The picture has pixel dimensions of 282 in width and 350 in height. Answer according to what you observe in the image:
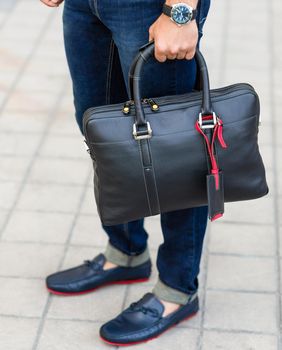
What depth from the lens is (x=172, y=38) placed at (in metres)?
1.93

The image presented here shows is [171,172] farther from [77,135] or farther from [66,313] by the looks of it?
[77,135]

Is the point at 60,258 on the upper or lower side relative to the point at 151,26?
lower

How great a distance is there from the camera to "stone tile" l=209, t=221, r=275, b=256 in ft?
9.51

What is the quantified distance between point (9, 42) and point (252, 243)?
2392 mm

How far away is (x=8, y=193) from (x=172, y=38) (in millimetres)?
1519

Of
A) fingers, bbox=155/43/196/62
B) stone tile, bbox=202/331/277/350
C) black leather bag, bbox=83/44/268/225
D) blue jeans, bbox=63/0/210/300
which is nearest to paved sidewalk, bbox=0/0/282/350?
stone tile, bbox=202/331/277/350

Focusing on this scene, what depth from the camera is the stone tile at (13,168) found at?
3371mm

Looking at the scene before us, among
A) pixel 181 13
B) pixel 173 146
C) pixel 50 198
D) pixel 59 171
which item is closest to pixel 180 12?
pixel 181 13

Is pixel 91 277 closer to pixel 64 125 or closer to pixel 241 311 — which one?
pixel 241 311

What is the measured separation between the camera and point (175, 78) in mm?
2090

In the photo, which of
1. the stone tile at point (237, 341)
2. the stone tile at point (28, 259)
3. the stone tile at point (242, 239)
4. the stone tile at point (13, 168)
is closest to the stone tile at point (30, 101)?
the stone tile at point (13, 168)

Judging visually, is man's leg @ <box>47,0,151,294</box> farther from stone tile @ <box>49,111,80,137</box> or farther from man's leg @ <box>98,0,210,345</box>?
stone tile @ <box>49,111,80,137</box>

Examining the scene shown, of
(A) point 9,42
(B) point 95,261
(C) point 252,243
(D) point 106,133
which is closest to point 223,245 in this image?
(C) point 252,243

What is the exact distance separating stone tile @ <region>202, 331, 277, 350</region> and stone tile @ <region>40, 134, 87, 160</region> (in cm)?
129
